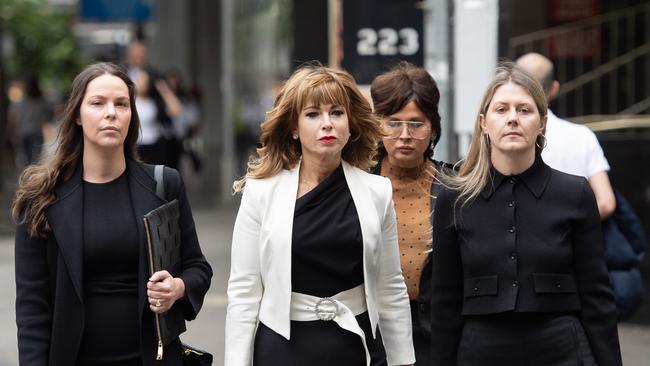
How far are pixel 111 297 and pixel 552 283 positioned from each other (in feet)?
4.80

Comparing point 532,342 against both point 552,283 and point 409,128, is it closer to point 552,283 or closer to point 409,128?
point 552,283

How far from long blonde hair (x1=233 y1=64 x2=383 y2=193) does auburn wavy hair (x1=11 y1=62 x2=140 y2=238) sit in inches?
22.0

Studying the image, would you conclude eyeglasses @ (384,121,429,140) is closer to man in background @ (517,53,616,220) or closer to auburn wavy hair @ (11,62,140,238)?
auburn wavy hair @ (11,62,140,238)

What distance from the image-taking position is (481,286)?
4.60 m

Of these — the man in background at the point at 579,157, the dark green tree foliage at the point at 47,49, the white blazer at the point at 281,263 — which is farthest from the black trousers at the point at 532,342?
the dark green tree foliage at the point at 47,49

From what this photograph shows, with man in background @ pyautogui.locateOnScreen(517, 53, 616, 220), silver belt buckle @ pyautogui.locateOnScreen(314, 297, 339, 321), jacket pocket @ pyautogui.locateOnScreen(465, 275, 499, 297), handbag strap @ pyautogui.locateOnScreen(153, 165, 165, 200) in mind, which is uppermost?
handbag strap @ pyautogui.locateOnScreen(153, 165, 165, 200)

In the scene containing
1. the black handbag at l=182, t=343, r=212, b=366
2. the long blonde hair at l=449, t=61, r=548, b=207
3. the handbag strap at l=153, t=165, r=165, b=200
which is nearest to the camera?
the long blonde hair at l=449, t=61, r=548, b=207

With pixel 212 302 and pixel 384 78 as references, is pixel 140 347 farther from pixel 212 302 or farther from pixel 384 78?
pixel 212 302

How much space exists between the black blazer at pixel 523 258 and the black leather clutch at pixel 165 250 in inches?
34.9

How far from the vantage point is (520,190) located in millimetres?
4660

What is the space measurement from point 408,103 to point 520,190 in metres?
0.83

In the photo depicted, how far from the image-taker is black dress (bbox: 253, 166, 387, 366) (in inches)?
176

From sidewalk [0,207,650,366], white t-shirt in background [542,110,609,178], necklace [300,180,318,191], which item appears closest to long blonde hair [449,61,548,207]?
necklace [300,180,318,191]

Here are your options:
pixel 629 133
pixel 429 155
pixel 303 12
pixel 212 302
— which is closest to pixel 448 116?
pixel 429 155
